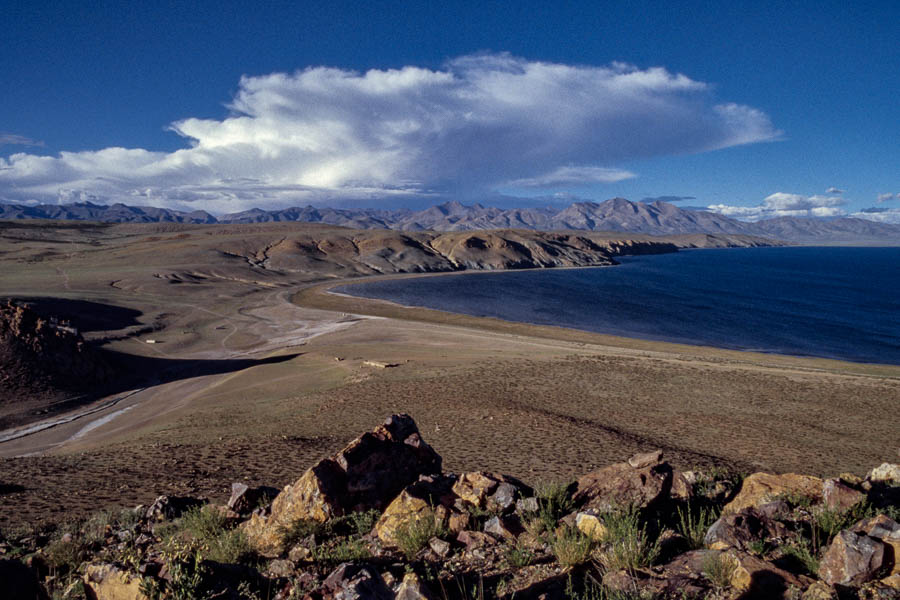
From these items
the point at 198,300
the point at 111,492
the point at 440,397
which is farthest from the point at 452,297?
the point at 111,492

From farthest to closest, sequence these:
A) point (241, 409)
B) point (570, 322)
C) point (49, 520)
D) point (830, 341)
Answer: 1. point (570, 322)
2. point (830, 341)
3. point (241, 409)
4. point (49, 520)

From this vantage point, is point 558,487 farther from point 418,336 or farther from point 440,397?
point 418,336

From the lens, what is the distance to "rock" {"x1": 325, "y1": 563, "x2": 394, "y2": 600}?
332 cm

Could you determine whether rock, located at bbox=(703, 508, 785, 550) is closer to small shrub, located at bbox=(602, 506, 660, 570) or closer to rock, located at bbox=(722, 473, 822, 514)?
small shrub, located at bbox=(602, 506, 660, 570)

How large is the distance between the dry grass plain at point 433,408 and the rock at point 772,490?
5582 millimetres

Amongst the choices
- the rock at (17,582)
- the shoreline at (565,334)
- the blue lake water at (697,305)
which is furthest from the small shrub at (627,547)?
the blue lake water at (697,305)

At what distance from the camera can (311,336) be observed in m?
35.7

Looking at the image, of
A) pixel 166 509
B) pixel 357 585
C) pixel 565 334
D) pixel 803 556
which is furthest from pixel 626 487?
pixel 565 334

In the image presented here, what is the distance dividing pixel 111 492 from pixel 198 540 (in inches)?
210

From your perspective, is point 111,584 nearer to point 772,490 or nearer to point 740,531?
point 740,531

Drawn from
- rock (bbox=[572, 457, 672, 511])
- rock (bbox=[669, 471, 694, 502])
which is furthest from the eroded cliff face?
rock (bbox=[669, 471, 694, 502])

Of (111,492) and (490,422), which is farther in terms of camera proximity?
(490,422)

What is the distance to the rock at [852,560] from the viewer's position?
3.71 metres

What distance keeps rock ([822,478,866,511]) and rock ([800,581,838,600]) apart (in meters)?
1.95
